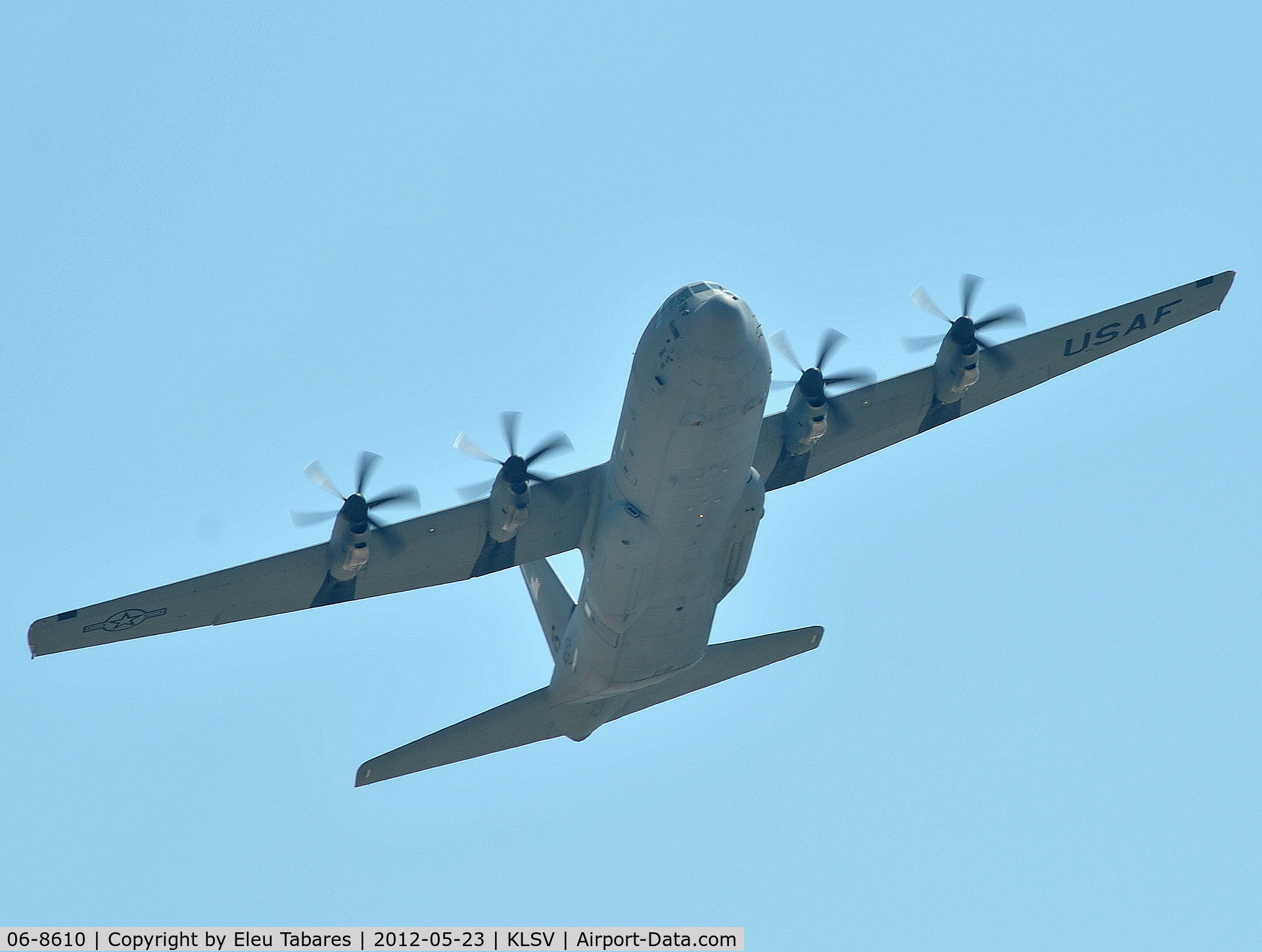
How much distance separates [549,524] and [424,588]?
3.21 m

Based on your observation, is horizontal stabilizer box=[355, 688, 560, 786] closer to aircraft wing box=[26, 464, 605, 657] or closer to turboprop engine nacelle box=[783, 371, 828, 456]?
aircraft wing box=[26, 464, 605, 657]

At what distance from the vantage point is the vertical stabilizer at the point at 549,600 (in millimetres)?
38438

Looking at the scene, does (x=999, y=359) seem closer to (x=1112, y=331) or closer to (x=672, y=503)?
(x=1112, y=331)

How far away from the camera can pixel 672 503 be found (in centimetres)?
3198

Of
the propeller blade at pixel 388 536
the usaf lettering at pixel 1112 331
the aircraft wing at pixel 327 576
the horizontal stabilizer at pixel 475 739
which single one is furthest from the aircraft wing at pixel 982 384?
the propeller blade at pixel 388 536

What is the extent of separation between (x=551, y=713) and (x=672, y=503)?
8.36 m

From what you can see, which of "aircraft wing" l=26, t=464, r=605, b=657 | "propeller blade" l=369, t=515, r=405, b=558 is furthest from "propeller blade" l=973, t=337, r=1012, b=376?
"propeller blade" l=369, t=515, r=405, b=558

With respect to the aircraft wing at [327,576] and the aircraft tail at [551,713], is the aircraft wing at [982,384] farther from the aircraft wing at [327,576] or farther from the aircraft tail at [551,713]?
the aircraft wing at [327,576]

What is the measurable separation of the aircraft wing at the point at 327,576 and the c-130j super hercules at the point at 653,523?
0.04 meters

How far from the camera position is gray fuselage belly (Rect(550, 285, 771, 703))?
29.8 metres

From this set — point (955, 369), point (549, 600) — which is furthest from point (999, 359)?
point (549, 600)

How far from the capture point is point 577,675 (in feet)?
120

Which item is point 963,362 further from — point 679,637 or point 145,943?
point 145,943

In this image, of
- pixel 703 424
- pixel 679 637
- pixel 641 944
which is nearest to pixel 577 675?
pixel 679 637
